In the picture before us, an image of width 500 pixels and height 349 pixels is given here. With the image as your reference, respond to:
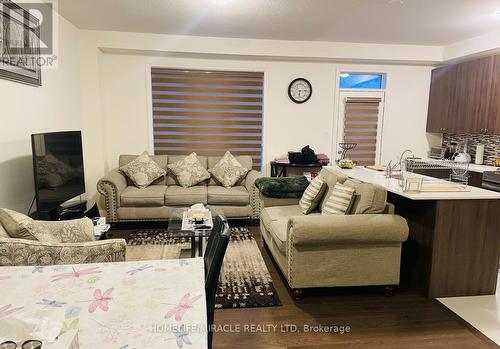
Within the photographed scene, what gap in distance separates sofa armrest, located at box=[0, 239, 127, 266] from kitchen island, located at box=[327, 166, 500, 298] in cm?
223

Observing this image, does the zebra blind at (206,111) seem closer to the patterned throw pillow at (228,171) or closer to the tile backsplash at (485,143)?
the patterned throw pillow at (228,171)

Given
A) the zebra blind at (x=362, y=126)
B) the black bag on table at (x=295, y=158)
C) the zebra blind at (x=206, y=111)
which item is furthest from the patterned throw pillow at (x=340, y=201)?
the zebra blind at (x=362, y=126)

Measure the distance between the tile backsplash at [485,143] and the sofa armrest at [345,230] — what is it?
3.33m

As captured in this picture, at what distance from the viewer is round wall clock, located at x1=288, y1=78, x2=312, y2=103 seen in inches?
221

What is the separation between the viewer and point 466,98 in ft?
16.5

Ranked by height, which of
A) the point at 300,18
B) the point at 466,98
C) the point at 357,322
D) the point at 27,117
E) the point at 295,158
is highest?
the point at 300,18

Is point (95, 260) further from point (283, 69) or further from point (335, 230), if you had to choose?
point (283, 69)

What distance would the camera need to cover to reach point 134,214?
4.49 m

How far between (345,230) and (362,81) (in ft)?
12.8

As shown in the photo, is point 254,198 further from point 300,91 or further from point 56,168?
point 56,168

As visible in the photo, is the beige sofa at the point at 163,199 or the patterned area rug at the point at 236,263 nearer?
the patterned area rug at the point at 236,263

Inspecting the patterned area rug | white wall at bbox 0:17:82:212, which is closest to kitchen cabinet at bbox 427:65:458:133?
the patterned area rug

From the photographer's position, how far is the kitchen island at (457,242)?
2785 millimetres

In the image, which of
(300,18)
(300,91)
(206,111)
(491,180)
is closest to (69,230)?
(300,18)
